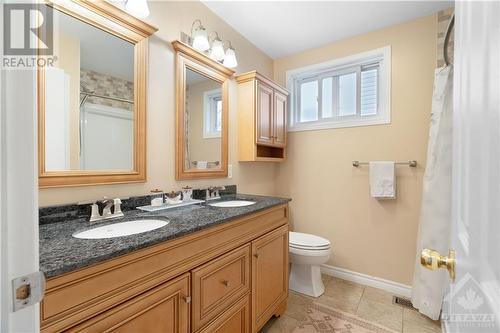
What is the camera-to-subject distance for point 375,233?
2.27 m

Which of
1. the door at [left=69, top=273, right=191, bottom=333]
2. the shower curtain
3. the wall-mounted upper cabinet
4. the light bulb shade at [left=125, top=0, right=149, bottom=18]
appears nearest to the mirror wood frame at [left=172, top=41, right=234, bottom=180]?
the wall-mounted upper cabinet

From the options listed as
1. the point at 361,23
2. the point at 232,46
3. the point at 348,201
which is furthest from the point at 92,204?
the point at 361,23

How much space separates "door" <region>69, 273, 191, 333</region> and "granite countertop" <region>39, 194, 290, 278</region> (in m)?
0.19

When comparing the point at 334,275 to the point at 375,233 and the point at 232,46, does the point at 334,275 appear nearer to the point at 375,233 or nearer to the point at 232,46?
the point at 375,233

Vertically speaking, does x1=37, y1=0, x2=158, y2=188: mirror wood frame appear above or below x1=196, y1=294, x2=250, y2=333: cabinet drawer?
above

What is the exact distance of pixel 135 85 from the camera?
1443 mm

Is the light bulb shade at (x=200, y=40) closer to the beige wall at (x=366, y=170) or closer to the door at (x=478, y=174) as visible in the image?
the beige wall at (x=366, y=170)

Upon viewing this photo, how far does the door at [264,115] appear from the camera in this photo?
2236mm

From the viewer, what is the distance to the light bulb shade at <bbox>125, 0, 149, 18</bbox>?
133cm

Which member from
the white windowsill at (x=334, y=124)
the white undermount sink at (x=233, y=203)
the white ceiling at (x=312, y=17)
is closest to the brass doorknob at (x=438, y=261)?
the white undermount sink at (x=233, y=203)

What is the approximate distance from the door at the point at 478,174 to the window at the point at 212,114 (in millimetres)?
1660

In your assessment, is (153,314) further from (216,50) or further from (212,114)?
(216,50)

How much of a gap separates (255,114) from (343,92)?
1.10m

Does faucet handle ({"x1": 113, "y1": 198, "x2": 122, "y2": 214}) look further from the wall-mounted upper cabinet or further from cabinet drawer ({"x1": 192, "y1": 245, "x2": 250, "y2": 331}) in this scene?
the wall-mounted upper cabinet
